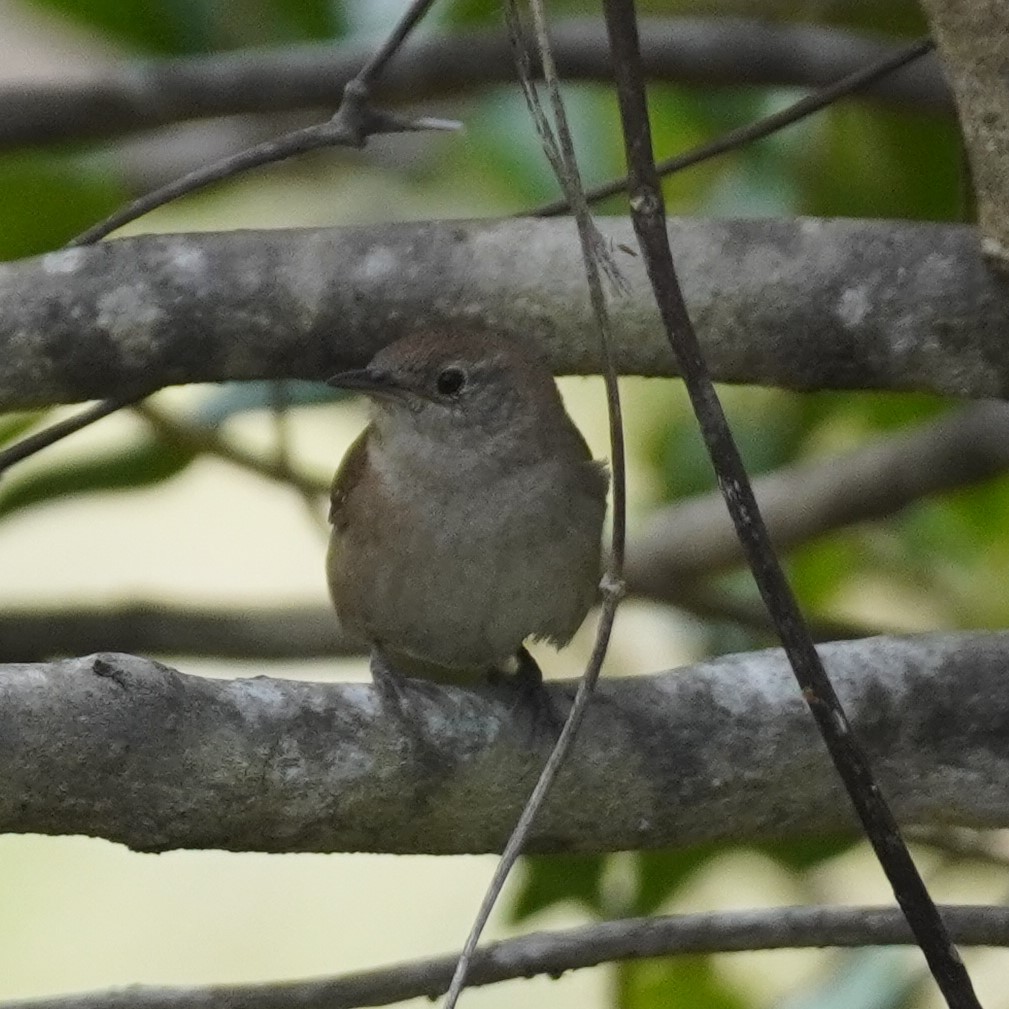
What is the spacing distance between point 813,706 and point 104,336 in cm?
140

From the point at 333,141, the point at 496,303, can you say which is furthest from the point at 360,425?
the point at 333,141

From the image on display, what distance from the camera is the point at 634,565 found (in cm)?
459

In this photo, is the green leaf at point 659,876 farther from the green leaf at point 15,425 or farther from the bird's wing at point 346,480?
the green leaf at point 15,425

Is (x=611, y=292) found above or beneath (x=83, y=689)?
above

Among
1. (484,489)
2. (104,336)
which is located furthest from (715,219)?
(104,336)

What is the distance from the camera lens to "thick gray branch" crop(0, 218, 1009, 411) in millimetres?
2879

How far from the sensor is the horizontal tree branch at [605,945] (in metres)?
2.47

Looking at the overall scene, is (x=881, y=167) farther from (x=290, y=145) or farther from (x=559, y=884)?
(x=290, y=145)

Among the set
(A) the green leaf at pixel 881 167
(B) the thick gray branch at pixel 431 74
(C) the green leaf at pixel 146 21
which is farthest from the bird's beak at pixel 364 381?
(C) the green leaf at pixel 146 21

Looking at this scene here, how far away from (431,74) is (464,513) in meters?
1.47

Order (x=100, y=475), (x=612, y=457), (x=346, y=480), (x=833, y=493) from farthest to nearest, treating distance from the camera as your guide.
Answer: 1. (x=833, y=493)
2. (x=100, y=475)
3. (x=346, y=480)
4. (x=612, y=457)

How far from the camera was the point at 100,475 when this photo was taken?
4230 millimetres

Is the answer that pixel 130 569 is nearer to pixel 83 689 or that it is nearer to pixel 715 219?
pixel 715 219

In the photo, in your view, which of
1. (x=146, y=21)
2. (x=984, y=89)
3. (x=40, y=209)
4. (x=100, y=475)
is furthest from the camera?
(x=146, y=21)
